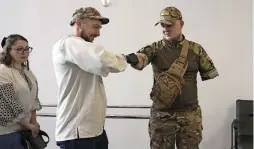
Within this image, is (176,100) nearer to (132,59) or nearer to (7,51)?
(132,59)

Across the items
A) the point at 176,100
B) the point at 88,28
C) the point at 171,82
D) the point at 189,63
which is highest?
the point at 88,28

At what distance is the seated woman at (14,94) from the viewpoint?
202 cm

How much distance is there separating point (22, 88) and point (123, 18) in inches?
62.1

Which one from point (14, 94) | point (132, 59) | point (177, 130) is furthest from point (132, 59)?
point (14, 94)

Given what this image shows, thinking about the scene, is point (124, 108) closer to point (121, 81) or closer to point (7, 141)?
point (121, 81)

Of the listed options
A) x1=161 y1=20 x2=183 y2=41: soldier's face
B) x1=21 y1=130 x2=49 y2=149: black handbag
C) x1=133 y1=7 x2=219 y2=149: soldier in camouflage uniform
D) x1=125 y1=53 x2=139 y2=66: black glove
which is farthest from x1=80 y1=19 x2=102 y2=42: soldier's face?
x1=21 y1=130 x2=49 y2=149: black handbag

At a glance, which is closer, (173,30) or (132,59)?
(132,59)

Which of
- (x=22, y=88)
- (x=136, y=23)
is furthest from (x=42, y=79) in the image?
(x=22, y=88)

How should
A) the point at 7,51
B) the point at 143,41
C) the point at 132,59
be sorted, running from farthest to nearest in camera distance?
the point at 143,41 < the point at 7,51 < the point at 132,59

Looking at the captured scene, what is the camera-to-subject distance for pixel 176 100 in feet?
6.70

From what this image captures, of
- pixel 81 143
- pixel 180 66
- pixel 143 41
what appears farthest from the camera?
pixel 143 41

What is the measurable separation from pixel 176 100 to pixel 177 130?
0.17 meters

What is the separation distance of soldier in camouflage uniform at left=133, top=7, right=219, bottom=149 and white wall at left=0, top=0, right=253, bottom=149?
1.26 metres

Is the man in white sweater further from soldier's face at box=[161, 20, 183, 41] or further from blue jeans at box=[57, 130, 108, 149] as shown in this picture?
soldier's face at box=[161, 20, 183, 41]
